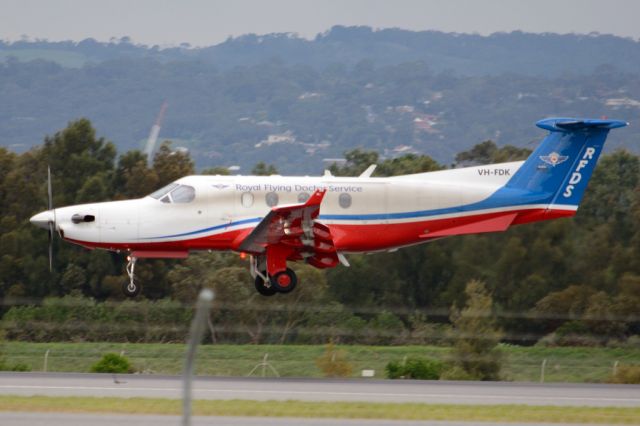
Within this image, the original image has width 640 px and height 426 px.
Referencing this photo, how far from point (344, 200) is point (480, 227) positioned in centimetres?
361

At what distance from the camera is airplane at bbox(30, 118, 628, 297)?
28.5 meters

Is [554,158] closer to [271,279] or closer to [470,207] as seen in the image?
[470,207]

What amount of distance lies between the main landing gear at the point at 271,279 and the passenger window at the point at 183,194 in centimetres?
217

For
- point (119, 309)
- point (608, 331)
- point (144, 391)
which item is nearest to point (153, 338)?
point (119, 309)

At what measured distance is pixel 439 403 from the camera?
21.1 m

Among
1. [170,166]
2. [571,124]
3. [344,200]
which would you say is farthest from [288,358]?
[170,166]

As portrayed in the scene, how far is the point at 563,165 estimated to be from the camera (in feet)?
98.9

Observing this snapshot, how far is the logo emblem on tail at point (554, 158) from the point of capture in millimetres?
30172

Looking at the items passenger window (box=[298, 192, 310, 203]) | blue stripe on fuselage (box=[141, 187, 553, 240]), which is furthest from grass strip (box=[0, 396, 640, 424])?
blue stripe on fuselage (box=[141, 187, 553, 240])

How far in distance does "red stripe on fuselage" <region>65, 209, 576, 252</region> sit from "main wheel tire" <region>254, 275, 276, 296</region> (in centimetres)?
99

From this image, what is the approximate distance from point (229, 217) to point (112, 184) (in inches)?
997

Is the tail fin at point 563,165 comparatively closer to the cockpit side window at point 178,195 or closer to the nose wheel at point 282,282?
the nose wheel at point 282,282

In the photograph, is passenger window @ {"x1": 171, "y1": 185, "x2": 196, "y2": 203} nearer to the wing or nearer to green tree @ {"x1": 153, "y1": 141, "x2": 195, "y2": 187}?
the wing

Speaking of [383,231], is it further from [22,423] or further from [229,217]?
[22,423]
